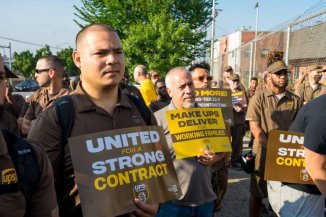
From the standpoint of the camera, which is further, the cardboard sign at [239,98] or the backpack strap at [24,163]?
the cardboard sign at [239,98]

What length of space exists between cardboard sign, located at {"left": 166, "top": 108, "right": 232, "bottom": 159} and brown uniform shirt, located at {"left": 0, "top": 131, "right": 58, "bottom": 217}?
55.8 inches

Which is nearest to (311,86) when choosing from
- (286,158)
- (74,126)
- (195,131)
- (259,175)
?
(259,175)

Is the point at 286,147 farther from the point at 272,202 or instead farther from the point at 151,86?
the point at 151,86

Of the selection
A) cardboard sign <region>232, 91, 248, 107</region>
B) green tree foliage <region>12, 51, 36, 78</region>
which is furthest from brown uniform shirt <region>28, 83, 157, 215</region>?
green tree foliage <region>12, 51, 36, 78</region>

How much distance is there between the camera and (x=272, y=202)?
319cm

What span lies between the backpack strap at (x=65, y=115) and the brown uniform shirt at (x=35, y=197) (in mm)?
322

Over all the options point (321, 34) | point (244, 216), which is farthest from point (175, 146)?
point (321, 34)

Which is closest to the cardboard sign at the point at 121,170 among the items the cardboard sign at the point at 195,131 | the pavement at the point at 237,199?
the cardboard sign at the point at 195,131

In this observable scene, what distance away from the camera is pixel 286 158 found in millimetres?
3082

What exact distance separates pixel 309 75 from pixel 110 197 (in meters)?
6.63

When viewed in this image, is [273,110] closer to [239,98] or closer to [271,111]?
[271,111]

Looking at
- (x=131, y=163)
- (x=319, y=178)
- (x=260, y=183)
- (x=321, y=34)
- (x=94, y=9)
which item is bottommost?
(x=260, y=183)

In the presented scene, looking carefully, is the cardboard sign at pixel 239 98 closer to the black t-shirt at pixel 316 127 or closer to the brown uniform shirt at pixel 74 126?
the black t-shirt at pixel 316 127

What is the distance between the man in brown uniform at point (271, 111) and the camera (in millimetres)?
4457
